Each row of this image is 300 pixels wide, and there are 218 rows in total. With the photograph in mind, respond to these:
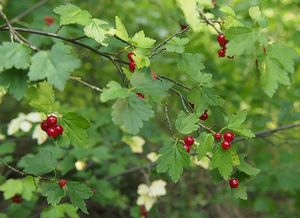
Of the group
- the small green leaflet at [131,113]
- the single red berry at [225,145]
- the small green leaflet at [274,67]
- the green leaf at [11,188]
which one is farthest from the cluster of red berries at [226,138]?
the green leaf at [11,188]

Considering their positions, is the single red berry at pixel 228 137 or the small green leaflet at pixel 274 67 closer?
the single red berry at pixel 228 137

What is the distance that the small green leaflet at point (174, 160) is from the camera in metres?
2.03

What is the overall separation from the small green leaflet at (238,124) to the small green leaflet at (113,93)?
0.54 m

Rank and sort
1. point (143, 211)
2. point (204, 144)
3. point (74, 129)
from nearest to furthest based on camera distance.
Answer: point (204, 144) < point (74, 129) < point (143, 211)

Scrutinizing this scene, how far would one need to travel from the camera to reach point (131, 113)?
1.72 meters

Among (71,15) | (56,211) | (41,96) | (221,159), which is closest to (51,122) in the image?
(41,96)

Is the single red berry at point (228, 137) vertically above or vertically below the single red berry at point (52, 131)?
below

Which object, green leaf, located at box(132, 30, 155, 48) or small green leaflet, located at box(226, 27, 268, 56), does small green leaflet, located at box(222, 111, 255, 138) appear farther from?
green leaf, located at box(132, 30, 155, 48)

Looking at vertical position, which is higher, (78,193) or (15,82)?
(15,82)

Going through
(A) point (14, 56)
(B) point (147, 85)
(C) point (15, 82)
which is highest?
(A) point (14, 56)

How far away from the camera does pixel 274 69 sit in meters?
2.26

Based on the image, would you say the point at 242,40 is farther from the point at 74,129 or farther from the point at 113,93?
the point at 74,129

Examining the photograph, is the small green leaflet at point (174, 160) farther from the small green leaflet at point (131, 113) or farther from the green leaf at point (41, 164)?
the green leaf at point (41, 164)

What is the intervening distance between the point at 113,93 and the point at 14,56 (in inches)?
15.3
